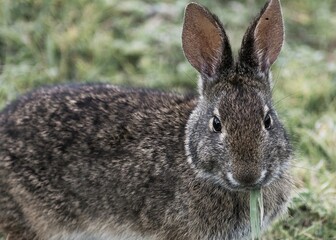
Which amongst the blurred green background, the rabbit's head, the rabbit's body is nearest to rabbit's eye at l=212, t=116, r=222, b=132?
the rabbit's head

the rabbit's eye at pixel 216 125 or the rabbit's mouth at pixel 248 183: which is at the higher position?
the rabbit's eye at pixel 216 125

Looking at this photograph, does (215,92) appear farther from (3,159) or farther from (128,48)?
(128,48)

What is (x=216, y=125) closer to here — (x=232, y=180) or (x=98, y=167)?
(x=232, y=180)

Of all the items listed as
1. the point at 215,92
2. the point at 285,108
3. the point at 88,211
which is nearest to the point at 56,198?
the point at 88,211

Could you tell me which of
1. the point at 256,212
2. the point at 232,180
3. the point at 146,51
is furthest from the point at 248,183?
the point at 146,51

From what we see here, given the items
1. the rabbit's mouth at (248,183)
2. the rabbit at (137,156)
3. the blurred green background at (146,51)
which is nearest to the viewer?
the rabbit's mouth at (248,183)

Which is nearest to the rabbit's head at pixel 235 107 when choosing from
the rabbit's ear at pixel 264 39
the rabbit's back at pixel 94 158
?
the rabbit's ear at pixel 264 39

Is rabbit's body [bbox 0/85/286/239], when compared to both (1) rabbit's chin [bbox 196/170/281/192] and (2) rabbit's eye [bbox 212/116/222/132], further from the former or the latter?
(2) rabbit's eye [bbox 212/116/222/132]

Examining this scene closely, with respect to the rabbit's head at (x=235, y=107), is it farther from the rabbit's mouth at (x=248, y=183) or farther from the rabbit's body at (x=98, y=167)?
the rabbit's body at (x=98, y=167)
